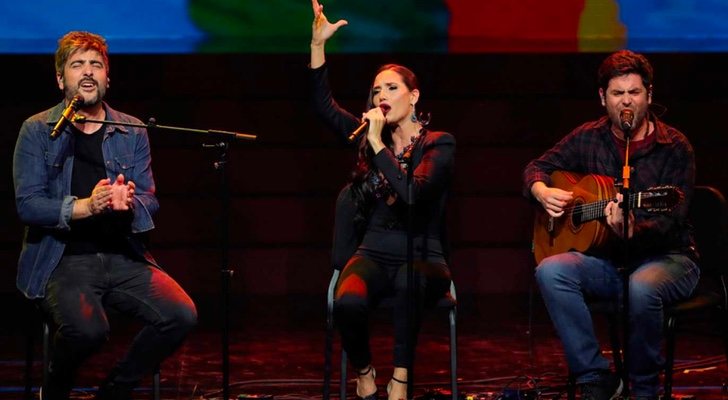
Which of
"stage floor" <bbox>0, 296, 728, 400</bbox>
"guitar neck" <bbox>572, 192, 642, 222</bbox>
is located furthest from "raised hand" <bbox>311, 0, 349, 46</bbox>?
"stage floor" <bbox>0, 296, 728, 400</bbox>

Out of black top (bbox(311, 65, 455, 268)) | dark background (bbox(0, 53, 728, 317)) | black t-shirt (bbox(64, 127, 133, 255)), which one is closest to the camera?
black t-shirt (bbox(64, 127, 133, 255))

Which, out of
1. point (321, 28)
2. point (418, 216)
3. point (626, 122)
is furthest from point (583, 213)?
point (321, 28)

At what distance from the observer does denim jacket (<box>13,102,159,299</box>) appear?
3.76 meters

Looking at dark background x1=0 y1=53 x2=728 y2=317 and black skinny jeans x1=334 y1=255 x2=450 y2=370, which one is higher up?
dark background x1=0 y1=53 x2=728 y2=317

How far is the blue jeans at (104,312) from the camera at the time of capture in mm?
3691

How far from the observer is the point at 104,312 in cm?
380

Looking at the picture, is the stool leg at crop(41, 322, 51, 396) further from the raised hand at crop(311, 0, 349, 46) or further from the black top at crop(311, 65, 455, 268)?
the raised hand at crop(311, 0, 349, 46)

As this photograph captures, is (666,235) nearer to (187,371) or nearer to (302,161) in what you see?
(187,371)

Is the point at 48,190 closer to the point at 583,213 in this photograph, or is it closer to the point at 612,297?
the point at 583,213

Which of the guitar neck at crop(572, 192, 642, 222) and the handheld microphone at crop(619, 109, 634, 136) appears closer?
the handheld microphone at crop(619, 109, 634, 136)

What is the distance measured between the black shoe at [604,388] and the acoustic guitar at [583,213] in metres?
0.50

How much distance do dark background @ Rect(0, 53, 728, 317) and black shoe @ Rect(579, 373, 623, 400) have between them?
2.50 m

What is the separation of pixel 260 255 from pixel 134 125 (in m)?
2.68

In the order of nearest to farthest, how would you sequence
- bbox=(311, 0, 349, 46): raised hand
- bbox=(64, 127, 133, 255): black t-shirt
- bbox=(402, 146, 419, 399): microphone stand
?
bbox=(402, 146, 419, 399): microphone stand
bbox=(64, 127, 133, 255): black t-shirt
bbox=(311, 0, 349, 46): raised hand
